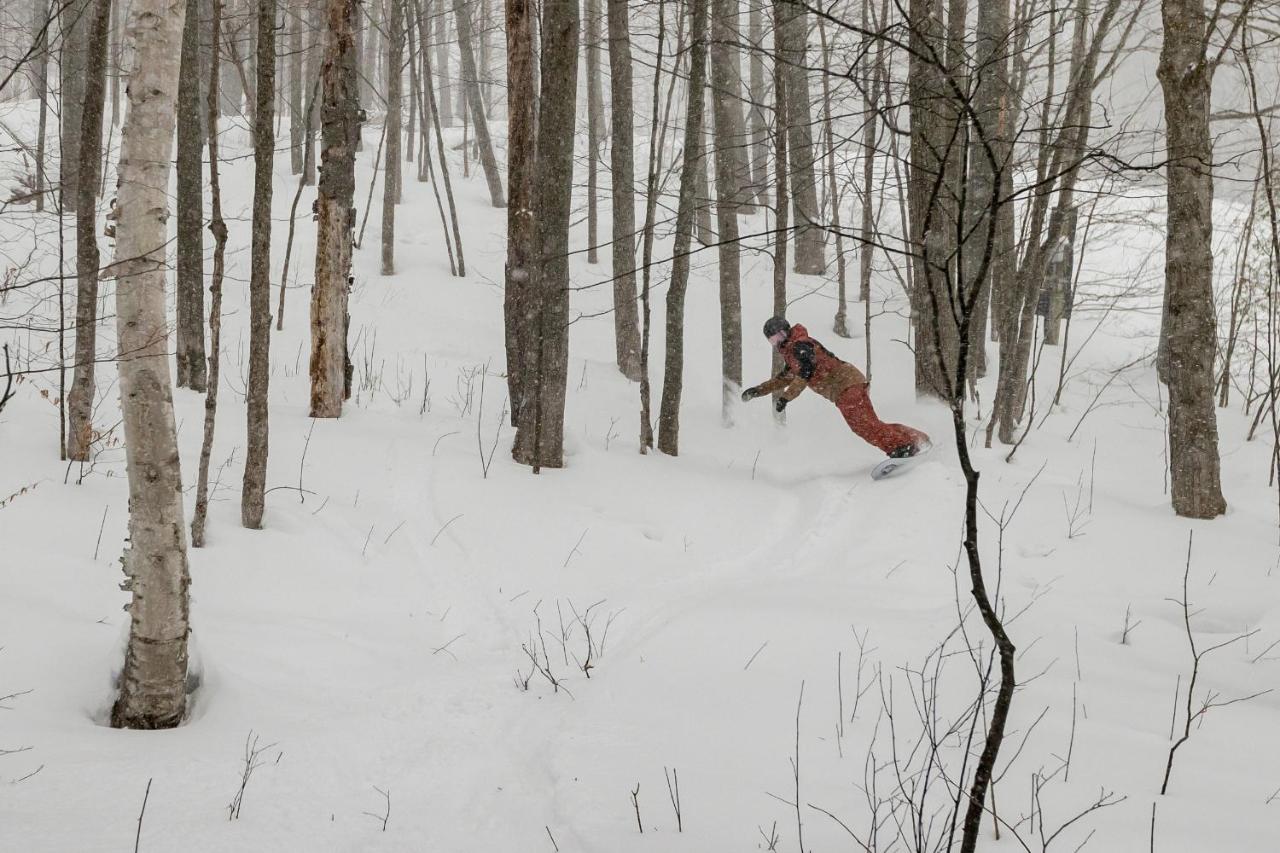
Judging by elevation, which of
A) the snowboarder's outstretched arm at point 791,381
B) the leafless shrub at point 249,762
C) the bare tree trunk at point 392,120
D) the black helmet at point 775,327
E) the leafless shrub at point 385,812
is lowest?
the leafless shrub at point 385,812

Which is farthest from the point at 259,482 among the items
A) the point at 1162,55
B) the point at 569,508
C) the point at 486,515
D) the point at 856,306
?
the point at 856,306

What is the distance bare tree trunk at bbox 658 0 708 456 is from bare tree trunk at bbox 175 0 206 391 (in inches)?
161

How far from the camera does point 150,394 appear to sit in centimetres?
324

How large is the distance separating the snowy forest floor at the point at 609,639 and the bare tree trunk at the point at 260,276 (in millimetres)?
308

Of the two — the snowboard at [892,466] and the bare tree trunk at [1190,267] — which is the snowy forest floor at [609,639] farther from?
the bare tree trunk at [1190,267]

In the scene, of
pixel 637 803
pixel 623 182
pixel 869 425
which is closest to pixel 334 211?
pixel 623 182

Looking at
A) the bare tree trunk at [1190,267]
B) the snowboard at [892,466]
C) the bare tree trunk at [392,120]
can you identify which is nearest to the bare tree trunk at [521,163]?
the snowboard at [892,466]

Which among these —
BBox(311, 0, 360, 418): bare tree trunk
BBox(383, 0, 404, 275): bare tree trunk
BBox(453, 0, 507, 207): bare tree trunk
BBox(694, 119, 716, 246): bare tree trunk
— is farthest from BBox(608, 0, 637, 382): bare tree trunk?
BBox(453, 0, 507, 207): bare tree trunk

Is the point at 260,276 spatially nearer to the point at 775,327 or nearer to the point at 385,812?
the point at 385,812

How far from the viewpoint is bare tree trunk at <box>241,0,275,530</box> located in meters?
4.79

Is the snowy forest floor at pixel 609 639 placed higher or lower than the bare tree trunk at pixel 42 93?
lower

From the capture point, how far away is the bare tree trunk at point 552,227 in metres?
6.54

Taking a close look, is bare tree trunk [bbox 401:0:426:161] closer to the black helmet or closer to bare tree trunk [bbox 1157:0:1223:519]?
the black helmet

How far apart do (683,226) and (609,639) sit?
12.5ft
